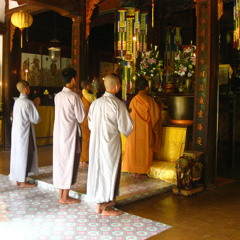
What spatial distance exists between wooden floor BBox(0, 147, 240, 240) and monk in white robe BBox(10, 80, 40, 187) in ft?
5.15

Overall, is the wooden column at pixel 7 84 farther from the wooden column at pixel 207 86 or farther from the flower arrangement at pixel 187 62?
the wooden column at pixel 207 86

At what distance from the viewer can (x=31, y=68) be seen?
32.7 feet

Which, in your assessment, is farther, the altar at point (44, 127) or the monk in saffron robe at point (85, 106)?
the altar at point (44, 127)

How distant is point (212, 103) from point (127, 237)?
2.31 metres

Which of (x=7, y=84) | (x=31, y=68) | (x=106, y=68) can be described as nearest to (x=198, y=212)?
(x=7, y=84)

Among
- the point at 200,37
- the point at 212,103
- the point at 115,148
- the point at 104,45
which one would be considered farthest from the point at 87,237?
the point at 104,45

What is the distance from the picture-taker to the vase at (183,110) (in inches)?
203

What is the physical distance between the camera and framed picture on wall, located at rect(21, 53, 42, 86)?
966cm

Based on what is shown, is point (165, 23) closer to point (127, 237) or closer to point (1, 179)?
point (1, 179)

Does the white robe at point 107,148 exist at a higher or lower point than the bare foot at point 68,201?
higher

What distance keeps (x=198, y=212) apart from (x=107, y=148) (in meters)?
1.18

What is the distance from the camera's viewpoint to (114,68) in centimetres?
1255

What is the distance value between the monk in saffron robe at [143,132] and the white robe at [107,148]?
4.81ft

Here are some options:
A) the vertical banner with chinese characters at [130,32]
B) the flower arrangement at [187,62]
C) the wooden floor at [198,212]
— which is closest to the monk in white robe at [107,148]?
the wooden floor at [198,212]
